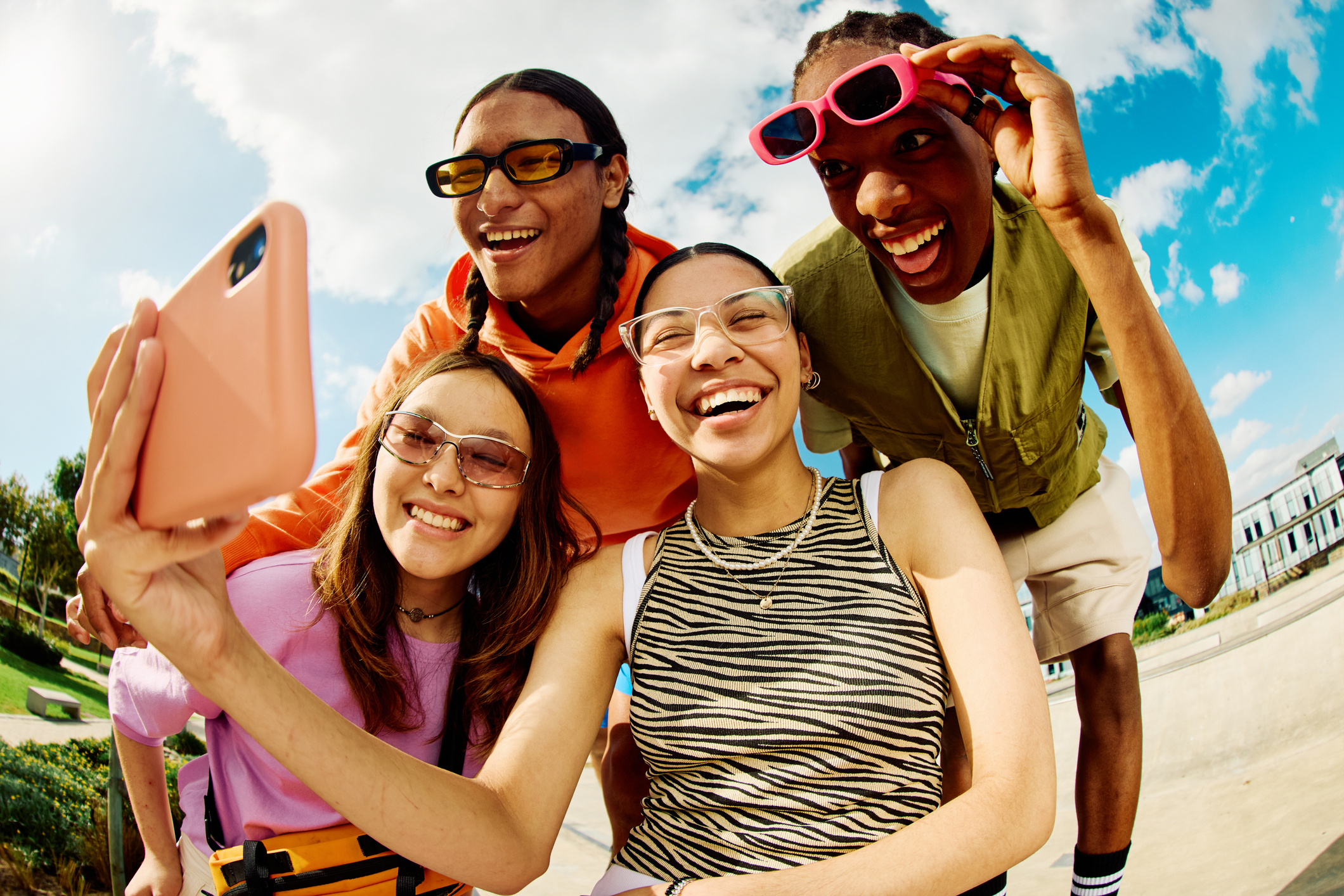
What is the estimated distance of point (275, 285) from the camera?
901 mm

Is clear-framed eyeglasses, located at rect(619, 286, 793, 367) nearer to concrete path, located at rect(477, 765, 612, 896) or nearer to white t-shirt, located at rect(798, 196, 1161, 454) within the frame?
white t-shirt, located at rect(798, 196, 1161, 454)

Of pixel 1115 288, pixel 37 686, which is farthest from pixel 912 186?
pixel 37 686

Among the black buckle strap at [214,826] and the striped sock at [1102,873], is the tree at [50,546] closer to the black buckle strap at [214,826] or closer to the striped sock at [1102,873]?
the black buckle strap at [214,826]

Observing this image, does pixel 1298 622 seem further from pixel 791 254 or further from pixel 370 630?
pixel 370 630

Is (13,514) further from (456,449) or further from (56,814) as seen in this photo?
(456,449)

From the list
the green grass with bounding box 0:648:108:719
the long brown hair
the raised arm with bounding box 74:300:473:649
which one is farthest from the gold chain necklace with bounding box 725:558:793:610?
the green grass with bounding box 0:648:108:719

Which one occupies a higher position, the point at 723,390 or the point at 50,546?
the point at 50,546

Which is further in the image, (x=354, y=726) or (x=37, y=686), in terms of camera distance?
(x=37, y=686)

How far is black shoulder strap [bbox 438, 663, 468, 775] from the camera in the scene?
175cm

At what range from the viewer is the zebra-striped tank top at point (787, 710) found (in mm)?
1438

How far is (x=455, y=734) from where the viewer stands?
1771mm

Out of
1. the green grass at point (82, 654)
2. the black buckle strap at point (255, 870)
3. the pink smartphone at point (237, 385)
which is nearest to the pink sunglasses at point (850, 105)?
the pink smartphone at point (237, 385)

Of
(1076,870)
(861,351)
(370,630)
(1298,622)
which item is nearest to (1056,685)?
(1298,622)

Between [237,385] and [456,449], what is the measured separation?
3.07 ft
